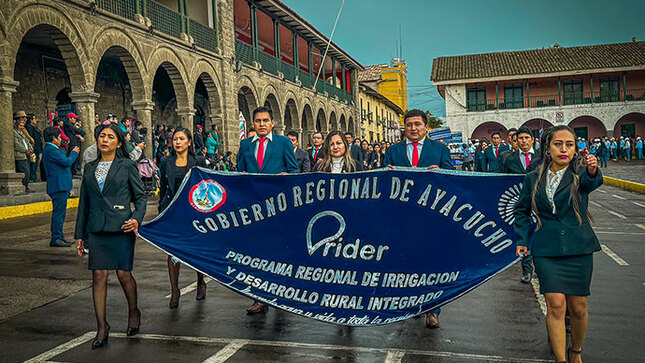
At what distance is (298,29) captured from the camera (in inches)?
1200

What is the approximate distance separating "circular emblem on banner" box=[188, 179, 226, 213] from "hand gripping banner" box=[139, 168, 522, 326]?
0.67ft

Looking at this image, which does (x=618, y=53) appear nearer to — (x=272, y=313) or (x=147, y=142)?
(x=147, y=142)

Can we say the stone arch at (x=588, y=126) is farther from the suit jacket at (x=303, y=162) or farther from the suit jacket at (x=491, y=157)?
the suit jacket at (x=303, y=162)

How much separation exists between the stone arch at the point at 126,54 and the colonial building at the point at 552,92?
3327 centimetres

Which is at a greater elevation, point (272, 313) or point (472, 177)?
point (472, 177)

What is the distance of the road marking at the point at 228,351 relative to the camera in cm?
414

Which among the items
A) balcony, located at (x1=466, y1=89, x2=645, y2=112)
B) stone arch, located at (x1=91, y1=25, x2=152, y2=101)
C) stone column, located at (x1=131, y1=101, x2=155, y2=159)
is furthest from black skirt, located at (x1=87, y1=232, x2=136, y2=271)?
balcony, located at (x1=466, y1=89, x2=645, y2=112)

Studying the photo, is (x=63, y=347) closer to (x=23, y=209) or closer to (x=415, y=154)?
(x=415, y=154)

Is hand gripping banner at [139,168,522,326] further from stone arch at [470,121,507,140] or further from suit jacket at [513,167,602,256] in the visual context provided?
stone arch at [470,121,507,140]

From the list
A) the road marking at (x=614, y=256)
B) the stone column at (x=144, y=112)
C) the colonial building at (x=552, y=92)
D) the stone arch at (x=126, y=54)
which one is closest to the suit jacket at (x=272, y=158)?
the road marking at (x=614, y=256)

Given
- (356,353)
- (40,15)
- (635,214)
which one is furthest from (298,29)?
(356,353)

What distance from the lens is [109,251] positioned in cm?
459

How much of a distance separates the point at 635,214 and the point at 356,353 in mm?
11132

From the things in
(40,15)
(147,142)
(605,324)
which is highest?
(40,15)
